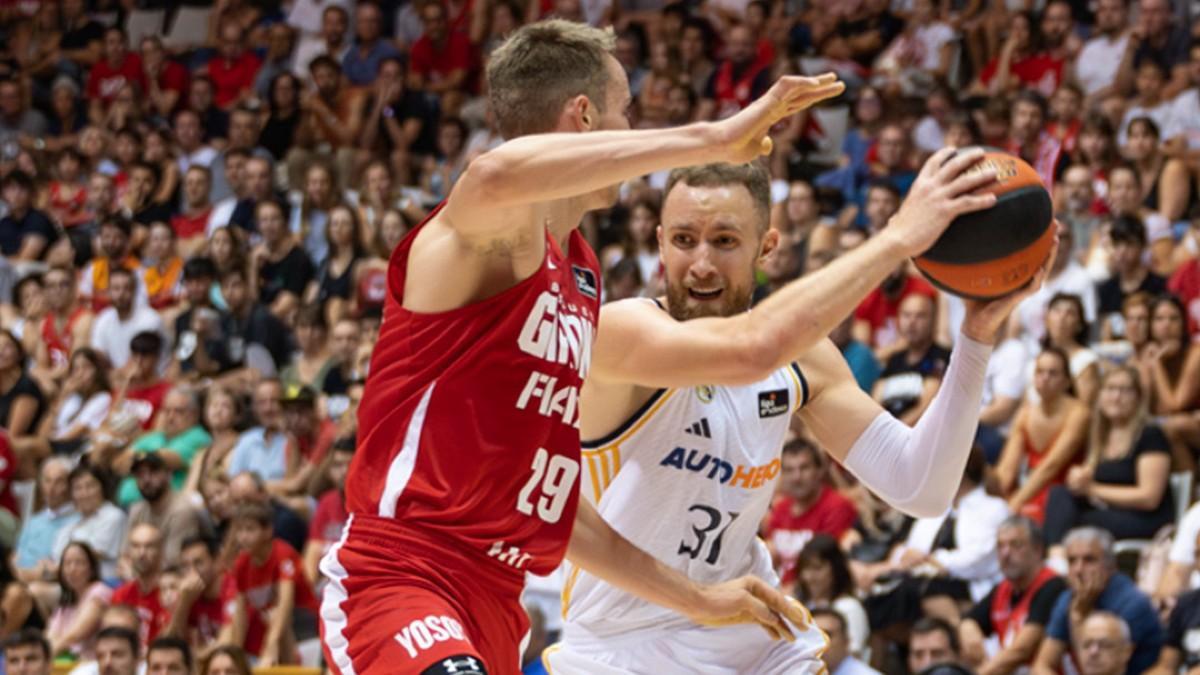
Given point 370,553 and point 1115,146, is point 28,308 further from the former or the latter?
point 370,553

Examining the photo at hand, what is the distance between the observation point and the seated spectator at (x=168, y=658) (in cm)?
969

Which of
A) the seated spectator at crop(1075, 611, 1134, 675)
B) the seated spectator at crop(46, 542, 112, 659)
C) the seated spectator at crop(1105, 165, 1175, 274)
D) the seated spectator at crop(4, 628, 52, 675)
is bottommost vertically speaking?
the seated spectator at crop(46, 542, 112, 659)

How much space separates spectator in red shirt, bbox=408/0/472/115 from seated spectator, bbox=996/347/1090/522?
7942 millimetres

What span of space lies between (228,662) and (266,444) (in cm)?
335

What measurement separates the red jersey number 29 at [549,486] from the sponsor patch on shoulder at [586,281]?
1.49 ft

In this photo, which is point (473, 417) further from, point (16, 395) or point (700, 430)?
point (16, 395)

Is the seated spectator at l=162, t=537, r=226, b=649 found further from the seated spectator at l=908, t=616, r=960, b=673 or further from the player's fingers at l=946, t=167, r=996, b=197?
the player's fingers at l=946, t=167, r=996, b=197

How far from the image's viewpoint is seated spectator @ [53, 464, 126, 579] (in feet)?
41.2

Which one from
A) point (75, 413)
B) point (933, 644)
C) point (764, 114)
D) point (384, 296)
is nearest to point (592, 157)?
point (764, 114)

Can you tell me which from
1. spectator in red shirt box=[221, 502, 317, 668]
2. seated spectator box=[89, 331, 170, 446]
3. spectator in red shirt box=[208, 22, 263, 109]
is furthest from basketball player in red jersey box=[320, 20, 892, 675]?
spectator in red shirt box=[208, 22, 263, 109]

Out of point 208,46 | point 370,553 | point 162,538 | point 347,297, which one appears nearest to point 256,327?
point 347,297

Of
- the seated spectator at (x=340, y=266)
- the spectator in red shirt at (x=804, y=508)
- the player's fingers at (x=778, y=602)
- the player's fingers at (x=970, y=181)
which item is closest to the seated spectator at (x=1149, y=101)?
the spectator in red shirt at (x=804, y=508)

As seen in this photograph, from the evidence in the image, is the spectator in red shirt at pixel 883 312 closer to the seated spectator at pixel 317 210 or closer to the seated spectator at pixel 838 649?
the seated spectator at pixel 838 649

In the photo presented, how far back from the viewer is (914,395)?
10.8 meters
